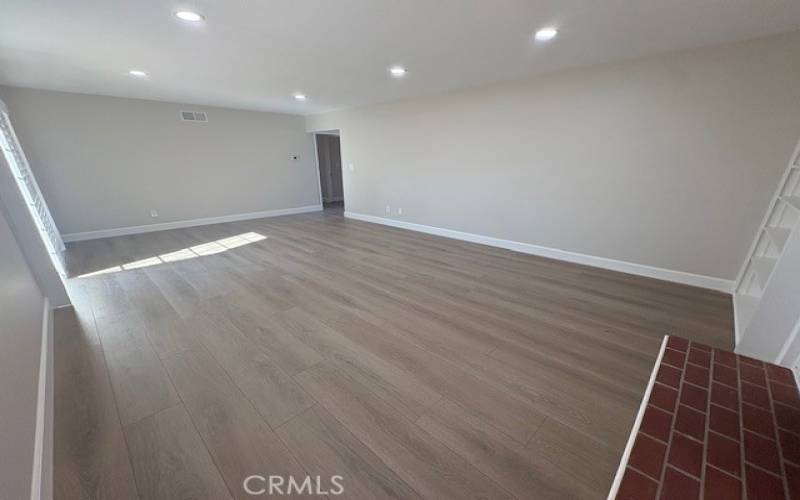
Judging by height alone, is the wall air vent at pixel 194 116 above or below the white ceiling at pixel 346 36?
below

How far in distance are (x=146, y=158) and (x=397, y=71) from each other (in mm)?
5109

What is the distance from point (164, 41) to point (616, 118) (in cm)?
465

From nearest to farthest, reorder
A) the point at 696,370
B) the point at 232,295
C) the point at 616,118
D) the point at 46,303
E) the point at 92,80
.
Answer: the point at 696,370, the point at 46,303, the point at 232,295, the point at 616,118, the point at 92,80

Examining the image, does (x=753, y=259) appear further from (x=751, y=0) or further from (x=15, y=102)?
(x=15, y=102)

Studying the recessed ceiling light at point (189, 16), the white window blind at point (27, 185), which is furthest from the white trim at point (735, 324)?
the white window blind at point (27, 185)

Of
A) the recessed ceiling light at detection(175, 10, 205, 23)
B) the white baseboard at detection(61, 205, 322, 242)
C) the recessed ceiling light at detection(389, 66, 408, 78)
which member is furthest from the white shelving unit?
the white baseboard at detection(61, 205, 322, 242)

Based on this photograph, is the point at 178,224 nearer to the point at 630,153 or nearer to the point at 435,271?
the point at 435,271

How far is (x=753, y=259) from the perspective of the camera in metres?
2.46

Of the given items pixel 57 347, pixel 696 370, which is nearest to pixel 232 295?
pixel 57 347

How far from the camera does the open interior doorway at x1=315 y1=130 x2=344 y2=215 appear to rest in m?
8.65

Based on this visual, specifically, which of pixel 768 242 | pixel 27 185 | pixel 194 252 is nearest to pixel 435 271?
pixel 768 242

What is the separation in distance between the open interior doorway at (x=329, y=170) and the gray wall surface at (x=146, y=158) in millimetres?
1411

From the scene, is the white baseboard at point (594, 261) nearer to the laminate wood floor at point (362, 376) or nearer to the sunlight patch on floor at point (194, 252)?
the laminate wood floor at point (362, 376)

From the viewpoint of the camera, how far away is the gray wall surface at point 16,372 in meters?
0.93
